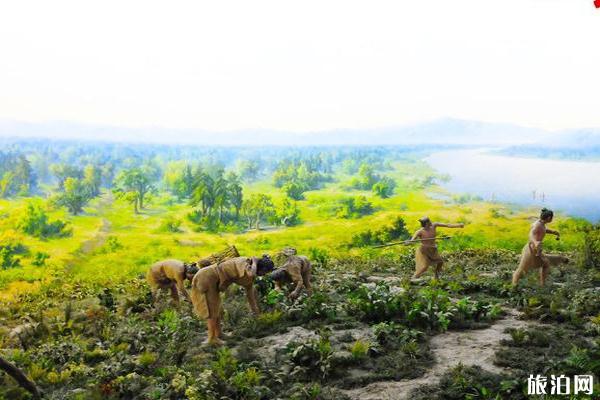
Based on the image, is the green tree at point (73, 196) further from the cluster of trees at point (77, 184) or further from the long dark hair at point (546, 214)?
the long dark hair at point (546, 214)

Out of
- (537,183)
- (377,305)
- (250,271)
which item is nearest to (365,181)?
(537,183)

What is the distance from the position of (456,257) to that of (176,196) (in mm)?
49520

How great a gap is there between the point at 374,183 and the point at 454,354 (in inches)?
2433

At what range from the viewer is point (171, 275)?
14.7 m

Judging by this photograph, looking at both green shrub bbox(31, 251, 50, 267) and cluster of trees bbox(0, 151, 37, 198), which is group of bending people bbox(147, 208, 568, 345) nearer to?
green shrub bbox(31, 251, 50, 267)

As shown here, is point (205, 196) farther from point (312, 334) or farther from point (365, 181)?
point (312, 334)

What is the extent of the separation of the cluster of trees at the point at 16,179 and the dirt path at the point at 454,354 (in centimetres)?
6323

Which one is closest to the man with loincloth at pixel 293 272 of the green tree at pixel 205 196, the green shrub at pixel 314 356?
the green shrub at pixel 314 356

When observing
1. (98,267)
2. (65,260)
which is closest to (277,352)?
(98,267)

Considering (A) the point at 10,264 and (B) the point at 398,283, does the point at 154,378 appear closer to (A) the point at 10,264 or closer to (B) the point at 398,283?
(B) the point at 398,283

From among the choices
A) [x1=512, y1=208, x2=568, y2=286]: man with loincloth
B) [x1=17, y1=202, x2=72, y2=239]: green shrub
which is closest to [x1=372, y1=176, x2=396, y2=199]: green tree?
[x1=17, y1=202, x2=72, y2=239]: green shrub

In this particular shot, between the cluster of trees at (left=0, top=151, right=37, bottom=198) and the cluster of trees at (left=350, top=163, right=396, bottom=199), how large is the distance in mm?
39756

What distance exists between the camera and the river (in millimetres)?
69938

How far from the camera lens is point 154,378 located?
981 cm
